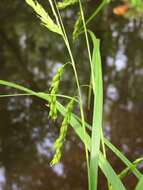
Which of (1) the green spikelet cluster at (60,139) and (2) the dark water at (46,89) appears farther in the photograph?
(2) the dark water at (46,89)

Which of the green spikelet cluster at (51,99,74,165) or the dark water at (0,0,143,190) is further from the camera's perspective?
the dark water at (0,0,143,190)

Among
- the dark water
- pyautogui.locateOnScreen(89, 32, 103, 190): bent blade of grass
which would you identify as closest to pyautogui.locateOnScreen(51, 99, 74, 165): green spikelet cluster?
pyautogui.locateOnScreen(89, 32, 103, 190): bent blade of grass

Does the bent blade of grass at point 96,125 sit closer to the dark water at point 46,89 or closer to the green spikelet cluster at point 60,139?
the green spikelet cluster at point 60,139

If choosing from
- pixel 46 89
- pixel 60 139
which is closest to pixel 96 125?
pixel 60 139

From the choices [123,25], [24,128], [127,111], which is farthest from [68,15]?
[24,128]

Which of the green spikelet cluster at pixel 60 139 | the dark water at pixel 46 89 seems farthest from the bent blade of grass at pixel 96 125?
the dark water at pixel 46 89

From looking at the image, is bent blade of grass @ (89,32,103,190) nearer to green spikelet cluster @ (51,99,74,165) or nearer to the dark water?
green spikelet cluster @ (51,99,74,165)

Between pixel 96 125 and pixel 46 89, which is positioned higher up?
pixel 46 89

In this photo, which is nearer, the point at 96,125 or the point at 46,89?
the point at 96,125

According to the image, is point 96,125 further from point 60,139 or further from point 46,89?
point 46,89
